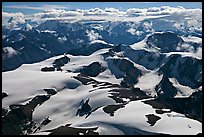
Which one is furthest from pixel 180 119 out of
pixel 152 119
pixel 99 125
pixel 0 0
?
pixel 0 0

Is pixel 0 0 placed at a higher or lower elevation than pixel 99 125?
higher

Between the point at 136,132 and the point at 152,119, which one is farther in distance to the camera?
the point at 152,119

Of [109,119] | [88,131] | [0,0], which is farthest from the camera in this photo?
[109,119]

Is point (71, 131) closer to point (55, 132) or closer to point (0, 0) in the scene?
point (55, 132)

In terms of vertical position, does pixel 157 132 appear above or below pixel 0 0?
below

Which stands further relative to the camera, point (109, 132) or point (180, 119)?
point (180, 119)

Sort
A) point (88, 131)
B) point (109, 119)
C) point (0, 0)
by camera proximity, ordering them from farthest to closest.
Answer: point (109, 119)
point (88, 131)
point (0, 0)

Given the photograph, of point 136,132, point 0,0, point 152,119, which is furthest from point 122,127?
point 0,0

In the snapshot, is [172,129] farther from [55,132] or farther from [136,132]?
[55,132]
